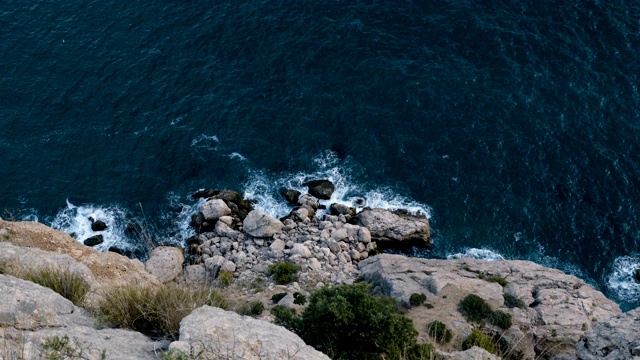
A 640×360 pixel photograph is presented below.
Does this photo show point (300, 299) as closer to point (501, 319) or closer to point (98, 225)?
point (501, 319)

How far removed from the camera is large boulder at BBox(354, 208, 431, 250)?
71312 mm

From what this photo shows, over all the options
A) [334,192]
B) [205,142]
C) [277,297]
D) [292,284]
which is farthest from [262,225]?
[205,142]

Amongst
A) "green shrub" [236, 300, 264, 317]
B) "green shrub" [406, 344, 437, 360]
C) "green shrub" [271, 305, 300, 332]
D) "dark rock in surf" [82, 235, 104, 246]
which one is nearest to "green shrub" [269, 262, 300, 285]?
"green shrub" [236, 300, 264, 317]

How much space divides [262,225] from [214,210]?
5.88 m

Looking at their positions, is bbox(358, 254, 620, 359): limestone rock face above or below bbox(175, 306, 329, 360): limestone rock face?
below

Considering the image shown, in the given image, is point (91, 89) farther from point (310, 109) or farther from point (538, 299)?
point (538, 299)

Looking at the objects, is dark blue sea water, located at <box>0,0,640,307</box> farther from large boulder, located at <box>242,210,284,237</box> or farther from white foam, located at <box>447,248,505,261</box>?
large boulder, located at <box>242,210,284,237</box>

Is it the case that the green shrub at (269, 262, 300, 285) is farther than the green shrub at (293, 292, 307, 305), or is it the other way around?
the green shrub at (269, 262, 300, 285)

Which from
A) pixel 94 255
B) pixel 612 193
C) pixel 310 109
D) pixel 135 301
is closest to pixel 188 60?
pixel 310 109

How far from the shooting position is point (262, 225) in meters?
71.1

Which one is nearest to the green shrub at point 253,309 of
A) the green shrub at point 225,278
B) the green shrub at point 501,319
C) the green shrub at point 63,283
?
the green shrub at point 225,278

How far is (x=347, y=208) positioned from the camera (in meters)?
74.1

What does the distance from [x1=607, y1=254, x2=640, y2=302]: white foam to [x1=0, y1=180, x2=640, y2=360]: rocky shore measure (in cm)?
981

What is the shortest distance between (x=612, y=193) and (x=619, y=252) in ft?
23.6
